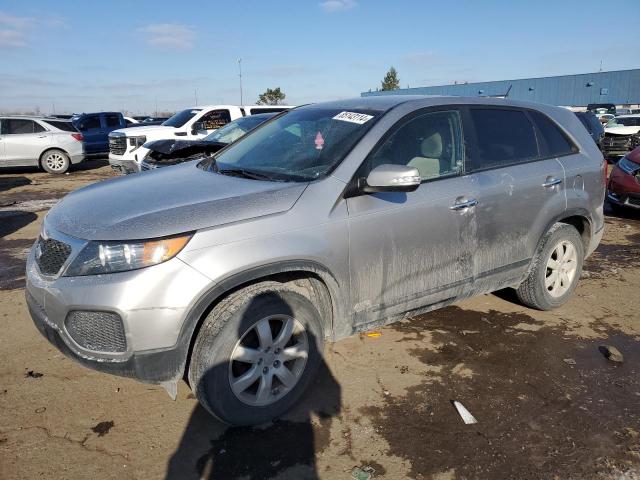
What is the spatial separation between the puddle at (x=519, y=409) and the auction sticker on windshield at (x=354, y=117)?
1714 mm

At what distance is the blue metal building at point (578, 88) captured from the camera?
4291cm

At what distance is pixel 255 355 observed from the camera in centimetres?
265

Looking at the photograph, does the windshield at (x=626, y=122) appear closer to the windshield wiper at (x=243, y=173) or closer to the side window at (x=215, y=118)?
the side window at (x=215, y=118)

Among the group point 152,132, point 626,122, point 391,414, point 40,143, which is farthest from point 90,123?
point 626,122

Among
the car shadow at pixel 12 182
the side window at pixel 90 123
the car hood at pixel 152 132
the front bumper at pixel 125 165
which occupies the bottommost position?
the car shadow at pixel 12 182

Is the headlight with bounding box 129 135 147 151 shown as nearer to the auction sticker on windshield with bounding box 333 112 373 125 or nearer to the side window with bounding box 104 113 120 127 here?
the side window with bounding box 104 113 120 127

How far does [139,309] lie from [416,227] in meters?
1.70

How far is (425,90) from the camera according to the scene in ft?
182

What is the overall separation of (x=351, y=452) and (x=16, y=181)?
13851 millimetres

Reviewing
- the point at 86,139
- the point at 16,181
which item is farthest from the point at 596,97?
the point at 16,181

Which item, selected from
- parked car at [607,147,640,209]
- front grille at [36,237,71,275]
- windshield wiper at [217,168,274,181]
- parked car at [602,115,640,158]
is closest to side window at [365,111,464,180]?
windshield wiper at [217,168,274,181]

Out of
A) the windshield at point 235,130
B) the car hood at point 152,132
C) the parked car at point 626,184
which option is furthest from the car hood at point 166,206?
the car hood at point 152,132

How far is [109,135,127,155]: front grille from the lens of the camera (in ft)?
38.1

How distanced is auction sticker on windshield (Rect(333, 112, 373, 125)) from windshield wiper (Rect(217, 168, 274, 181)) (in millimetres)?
704
